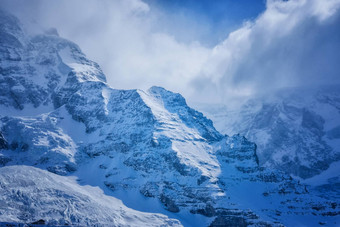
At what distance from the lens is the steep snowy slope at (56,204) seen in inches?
5468

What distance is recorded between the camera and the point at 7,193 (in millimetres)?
145250

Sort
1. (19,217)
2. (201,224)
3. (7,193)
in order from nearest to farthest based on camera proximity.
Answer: (19,217) → (7,193) → (201,224)

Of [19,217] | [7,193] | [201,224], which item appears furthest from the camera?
[201,224]

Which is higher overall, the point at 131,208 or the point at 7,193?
the point at 131,208

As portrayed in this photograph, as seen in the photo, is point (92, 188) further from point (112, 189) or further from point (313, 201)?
point (313, 201)

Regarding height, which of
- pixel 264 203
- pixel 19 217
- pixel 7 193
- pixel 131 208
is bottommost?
pixel 19 217

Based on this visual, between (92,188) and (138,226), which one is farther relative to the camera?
(92,188)

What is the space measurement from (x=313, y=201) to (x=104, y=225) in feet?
399

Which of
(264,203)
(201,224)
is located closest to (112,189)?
(201,224)

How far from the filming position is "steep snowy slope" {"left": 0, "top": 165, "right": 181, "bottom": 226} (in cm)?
13888

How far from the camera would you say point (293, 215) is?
589ft

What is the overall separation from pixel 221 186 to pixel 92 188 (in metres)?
73.0

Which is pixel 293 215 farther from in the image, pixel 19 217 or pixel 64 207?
pixel 19 217

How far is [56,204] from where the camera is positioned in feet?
489
